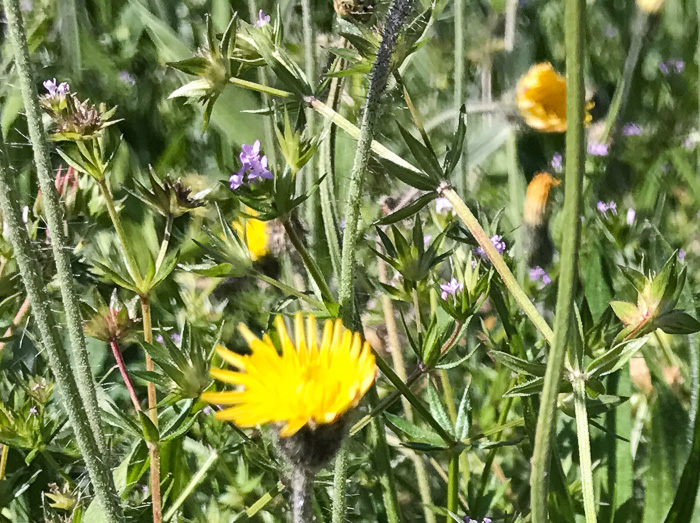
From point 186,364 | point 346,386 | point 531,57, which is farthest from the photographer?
point 531,57

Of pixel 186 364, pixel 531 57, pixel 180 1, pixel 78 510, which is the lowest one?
pixel 78 510

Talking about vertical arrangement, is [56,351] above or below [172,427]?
above

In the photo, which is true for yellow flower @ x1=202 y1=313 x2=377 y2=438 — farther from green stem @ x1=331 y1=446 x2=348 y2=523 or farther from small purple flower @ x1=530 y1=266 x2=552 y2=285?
small purple flower @ x1=530 y1=266 x2=552 y2=285

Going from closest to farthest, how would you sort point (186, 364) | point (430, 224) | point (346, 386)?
point (346, 386) → point (186, 364) → point (430, 224)

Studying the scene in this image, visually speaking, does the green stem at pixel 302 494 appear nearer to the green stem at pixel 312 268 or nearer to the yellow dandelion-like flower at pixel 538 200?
the green stem at pixel 312 268

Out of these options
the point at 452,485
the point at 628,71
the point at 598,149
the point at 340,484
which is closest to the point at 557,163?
the point at 598,149

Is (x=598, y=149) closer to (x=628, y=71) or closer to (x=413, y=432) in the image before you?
(x=628, y=71)

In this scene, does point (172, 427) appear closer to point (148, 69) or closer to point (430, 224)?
point (430, 224)

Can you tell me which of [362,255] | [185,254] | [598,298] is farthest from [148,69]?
[598,298]

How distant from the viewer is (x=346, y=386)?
1.60 ft

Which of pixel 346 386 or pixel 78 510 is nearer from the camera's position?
pixel 346 386

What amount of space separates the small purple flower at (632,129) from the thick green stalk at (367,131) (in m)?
1.11

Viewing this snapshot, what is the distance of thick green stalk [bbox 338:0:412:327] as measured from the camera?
0.50 m

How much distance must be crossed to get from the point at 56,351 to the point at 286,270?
0.53 meters
